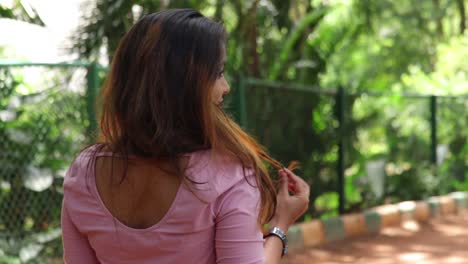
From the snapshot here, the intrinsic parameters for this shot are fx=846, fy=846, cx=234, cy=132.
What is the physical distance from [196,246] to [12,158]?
419 centimetres

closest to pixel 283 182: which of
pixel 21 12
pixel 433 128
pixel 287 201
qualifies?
pixel 287 201

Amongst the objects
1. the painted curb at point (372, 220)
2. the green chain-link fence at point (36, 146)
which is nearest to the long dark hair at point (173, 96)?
the green chain-link fence at point (36, 146)

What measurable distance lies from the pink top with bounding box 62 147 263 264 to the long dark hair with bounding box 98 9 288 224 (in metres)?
0.03

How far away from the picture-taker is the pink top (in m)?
1.54

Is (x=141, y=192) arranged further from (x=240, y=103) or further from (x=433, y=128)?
(x=433, y=128)

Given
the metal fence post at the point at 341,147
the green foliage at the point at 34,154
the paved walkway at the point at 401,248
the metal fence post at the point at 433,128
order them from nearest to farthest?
1. the green foliage at the point at 34,154
2. the paved walkway at the point at 401,248
3. the metal fence post at the point at 341,147
4. the metal fence post at the point at 433,128

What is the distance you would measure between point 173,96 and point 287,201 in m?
0.34

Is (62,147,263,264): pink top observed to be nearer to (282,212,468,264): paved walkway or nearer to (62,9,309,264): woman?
(62,9,309,264): woman

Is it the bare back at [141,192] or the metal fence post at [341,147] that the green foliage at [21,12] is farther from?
the bare back at [141,192]

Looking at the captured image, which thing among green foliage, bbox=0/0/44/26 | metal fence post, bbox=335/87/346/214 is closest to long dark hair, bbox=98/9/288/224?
green foliage, bbox=0/0/44/26

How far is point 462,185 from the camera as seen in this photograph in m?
12.4

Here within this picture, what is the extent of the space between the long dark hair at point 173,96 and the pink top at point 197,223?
3 centimetres

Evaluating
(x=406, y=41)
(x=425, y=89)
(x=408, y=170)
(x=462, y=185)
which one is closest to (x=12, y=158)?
(x=408, y=170)

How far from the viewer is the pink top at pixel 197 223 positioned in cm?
154
